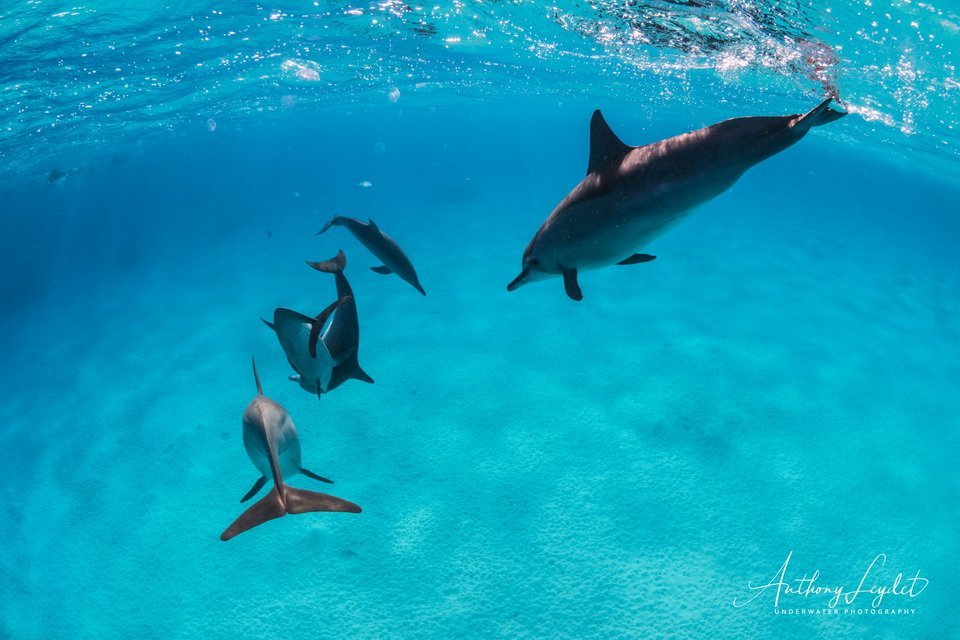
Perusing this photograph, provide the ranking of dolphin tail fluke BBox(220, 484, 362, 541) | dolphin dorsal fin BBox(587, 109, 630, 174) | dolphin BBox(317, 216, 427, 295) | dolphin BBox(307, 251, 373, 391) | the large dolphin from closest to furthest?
the large dolphin → dolphin dorsal fin BBox(587, 109, 630, 174) → dolphin tail fluke BBox(220, 484, 362, 541) → dolphin BBox(307, 251, 373, 391) → dolphin BBox(317, 216, 427, 295)

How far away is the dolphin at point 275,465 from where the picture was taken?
3707 mm

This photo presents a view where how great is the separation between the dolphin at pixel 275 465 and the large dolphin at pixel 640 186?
83.0 inches

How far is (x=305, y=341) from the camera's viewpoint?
4168 mm

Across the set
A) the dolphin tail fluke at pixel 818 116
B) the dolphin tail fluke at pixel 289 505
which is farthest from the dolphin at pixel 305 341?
the dolphin tail fluke at pixel 818 116

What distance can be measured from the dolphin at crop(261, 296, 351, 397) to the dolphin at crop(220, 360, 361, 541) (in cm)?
33

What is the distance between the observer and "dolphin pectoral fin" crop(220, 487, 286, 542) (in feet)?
11.8

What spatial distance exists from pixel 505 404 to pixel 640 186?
691cm

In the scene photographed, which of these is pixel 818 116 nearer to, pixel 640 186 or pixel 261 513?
pixel 640 186

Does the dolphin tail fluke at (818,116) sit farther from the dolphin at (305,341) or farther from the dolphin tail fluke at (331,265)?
the dolphin tail fluke at (331,265)

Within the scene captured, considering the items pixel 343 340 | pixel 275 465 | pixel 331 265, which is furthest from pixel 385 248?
pixel 275 465

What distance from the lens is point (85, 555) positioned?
7836 mm

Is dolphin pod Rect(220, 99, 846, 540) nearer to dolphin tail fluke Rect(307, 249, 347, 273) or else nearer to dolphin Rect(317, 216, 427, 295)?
dolphin tail fluke Rect(307, 249, 347, 273)

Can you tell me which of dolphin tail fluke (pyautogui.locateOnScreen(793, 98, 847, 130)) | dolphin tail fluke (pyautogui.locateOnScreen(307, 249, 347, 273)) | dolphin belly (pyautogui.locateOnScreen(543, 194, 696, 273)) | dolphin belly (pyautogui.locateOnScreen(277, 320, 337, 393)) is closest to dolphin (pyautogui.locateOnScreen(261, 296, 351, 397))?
dolphin belly (pyautogui.locateOnScreen(277, 320, 337, 393))

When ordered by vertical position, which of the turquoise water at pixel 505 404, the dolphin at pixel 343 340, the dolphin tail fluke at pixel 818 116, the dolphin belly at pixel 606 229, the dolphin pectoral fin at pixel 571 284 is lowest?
the turquoise water at pixel 505 404
